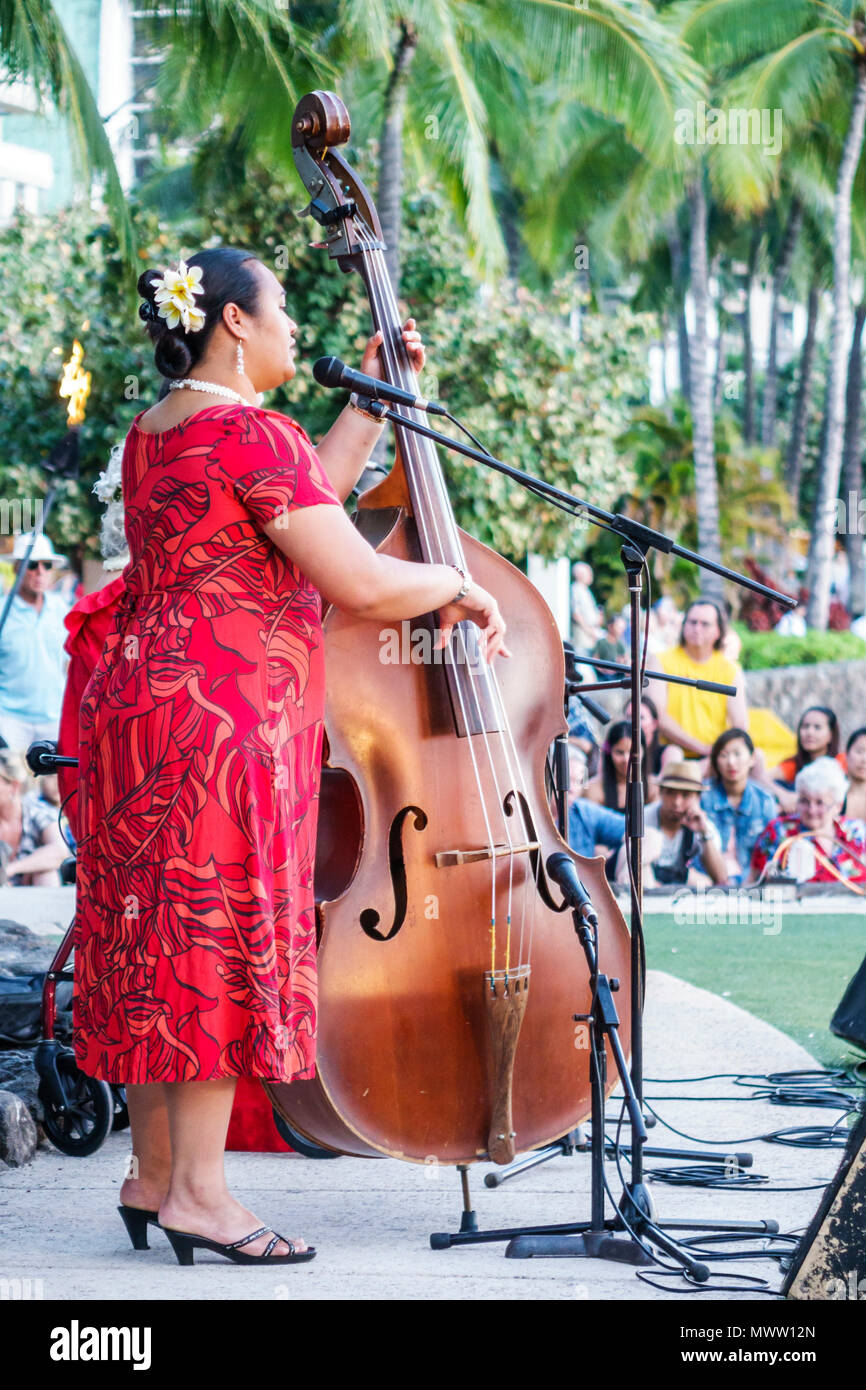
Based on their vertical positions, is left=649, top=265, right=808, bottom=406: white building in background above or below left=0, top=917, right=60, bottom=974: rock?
above

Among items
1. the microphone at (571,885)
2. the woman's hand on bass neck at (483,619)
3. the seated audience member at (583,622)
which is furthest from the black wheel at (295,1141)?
the seated audience member at (583,622)

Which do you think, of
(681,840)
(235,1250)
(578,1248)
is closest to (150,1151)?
(235,1250)

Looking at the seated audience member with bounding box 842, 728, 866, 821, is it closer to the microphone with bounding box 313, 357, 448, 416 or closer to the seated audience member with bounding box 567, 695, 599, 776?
the seated audience member with bounding box 567, 695, 599, 776

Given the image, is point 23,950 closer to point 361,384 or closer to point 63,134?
point 361,384

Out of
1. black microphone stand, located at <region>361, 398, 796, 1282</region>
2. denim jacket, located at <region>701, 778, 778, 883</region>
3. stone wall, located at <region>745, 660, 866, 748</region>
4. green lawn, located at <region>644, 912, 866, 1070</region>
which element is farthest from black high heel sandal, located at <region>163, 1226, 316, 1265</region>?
stone wall, located at <region>745, 660, 866, 748</region>

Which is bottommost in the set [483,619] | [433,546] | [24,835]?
[24,835]

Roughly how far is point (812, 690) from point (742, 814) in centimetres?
678

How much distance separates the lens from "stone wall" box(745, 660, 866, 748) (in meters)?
15.0

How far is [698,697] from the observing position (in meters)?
9.52

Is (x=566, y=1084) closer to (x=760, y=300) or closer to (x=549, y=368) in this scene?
(x=549, y=368)

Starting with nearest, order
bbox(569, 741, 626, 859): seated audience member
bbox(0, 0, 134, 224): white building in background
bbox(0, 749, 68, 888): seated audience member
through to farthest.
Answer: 1. bbox(569, 741, 626, 859): seated audience member
2. bbox(0, 749, 68, 888): seated audience member
3. bbox(0, 0, 134, 224): white building in background

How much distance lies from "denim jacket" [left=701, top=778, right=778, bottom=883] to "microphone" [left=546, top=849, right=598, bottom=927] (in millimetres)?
5599

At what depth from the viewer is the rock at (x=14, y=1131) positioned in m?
3.95
